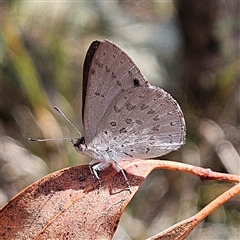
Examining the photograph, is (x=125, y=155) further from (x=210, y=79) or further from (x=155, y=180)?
(x=210, y=79)

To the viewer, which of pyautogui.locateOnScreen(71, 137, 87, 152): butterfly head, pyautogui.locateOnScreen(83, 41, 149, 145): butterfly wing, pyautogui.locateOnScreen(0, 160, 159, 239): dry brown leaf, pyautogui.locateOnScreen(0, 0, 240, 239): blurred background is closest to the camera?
pyautogui.locateOnScreen(0, 160, 159, 239): dry brown leaf

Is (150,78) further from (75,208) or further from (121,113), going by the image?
(75,208)

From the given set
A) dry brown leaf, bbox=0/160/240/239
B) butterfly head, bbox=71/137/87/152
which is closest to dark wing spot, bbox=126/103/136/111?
butterfly head, bbox=71/137/87/152

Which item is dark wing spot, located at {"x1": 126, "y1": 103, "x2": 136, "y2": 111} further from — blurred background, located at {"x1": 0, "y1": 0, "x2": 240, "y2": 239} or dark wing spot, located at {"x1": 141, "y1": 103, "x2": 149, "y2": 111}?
blurred background, located at {"x1": 0, "y1": 0, "x2": 240, "y2": 239}

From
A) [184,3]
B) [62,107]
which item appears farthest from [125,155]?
[184,3]

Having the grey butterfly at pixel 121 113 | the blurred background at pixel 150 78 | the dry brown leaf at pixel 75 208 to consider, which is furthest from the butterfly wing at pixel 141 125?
the blurred background at pixel 150 78
